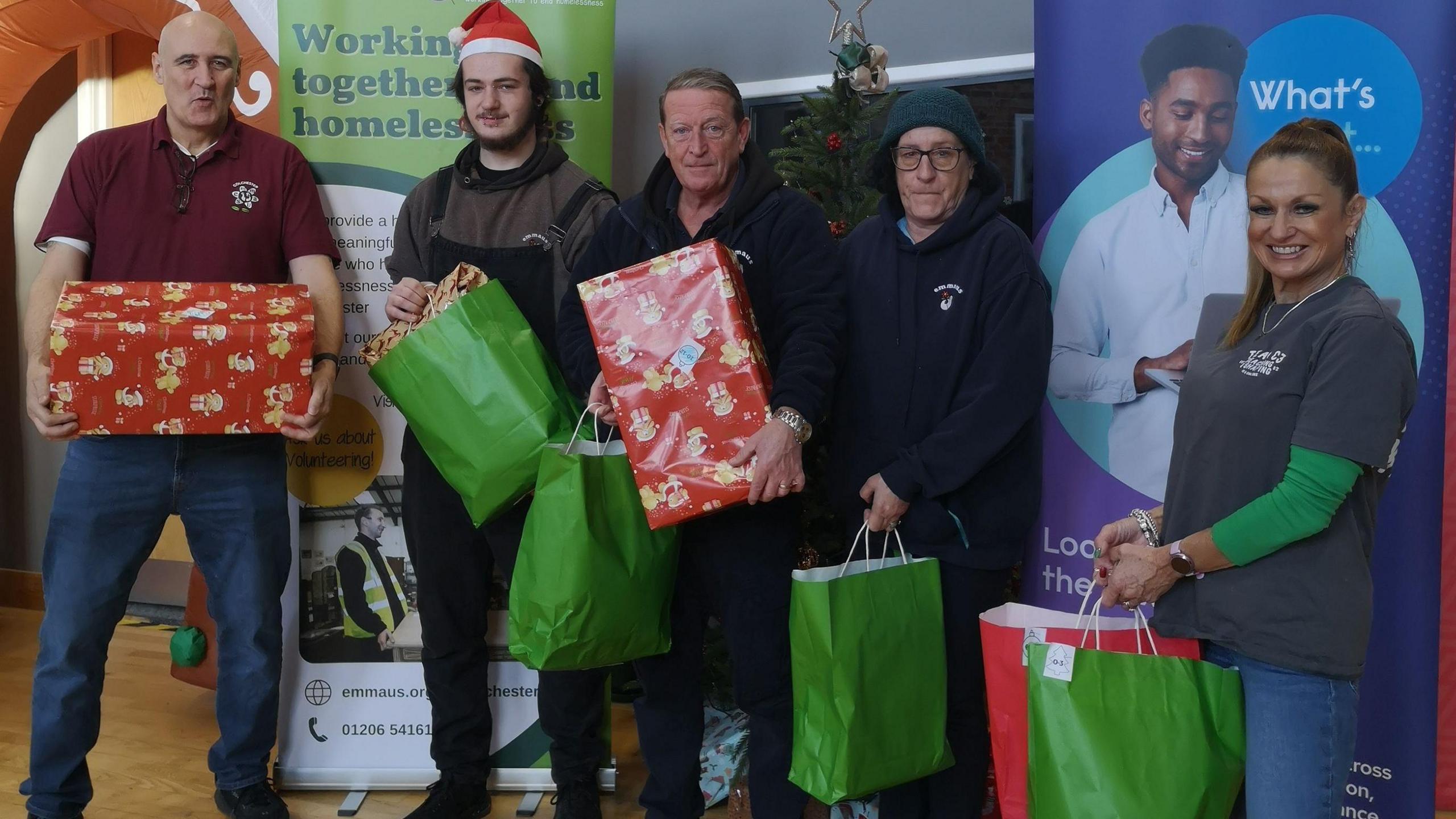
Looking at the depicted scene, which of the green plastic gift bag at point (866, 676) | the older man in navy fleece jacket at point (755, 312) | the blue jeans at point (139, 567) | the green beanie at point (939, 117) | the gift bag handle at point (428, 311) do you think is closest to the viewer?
the green plastic gift bag at point (866, 676)

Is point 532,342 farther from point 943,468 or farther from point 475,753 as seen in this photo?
point 475,753

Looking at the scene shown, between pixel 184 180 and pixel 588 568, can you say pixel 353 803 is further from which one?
pixel 184 180

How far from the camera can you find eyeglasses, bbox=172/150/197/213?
268 cm

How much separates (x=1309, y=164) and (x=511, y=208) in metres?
1.77

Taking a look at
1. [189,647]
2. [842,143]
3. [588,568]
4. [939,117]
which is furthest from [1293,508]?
[189,647]

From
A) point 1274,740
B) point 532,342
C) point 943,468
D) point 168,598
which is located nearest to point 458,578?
point 532,342

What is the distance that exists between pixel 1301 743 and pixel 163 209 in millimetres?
2560

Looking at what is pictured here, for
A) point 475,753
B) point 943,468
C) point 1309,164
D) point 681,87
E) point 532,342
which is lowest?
point 475,753

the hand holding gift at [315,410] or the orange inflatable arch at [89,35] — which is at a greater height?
the orange inflatable arch at [89,35]

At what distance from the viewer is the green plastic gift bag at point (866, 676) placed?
2.03 meters

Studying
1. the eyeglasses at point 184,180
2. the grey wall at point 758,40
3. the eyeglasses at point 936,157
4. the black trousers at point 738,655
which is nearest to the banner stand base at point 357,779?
the black trousers at point 738,655

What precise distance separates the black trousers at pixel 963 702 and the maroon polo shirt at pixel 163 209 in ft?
5.66

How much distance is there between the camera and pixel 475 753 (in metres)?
2.88

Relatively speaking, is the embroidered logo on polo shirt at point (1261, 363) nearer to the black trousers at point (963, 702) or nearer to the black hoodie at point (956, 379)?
the black hoodie at point (956, 379)
